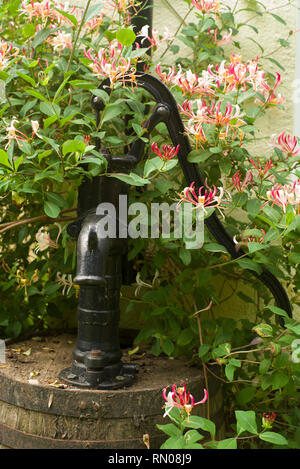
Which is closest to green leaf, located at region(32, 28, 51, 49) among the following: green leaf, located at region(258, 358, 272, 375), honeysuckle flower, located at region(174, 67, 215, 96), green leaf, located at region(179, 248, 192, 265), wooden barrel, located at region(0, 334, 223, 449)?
honeysuckle flower, located at region(174, 67, 215, 96)

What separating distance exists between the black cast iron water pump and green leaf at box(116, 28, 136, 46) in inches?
3.7

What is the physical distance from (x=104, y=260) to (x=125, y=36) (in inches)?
17.4

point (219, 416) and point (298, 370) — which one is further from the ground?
point (298, 370)

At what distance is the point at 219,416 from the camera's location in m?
1.16

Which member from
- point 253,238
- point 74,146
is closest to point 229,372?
point 253,238

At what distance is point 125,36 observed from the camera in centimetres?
98

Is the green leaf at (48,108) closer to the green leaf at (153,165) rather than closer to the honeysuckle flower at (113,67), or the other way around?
the honeysuckle flower at (113,67)

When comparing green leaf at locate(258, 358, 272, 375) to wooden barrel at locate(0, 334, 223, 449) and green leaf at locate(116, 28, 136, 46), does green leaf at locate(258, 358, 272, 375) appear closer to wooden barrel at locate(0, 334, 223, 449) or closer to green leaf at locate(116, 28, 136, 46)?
wooden barrel at locate(0, 334, 223, 449)

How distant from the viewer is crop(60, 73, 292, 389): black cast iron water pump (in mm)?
1003

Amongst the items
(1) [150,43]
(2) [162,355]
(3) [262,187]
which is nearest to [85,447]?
(2) [162,355]

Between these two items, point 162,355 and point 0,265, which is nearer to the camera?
point 162,355

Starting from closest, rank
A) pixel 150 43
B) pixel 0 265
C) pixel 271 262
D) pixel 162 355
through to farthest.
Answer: pixel 271 262, pixel 162 355, pixel 150 43, pixel 0 265

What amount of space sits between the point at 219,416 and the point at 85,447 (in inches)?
14.5
